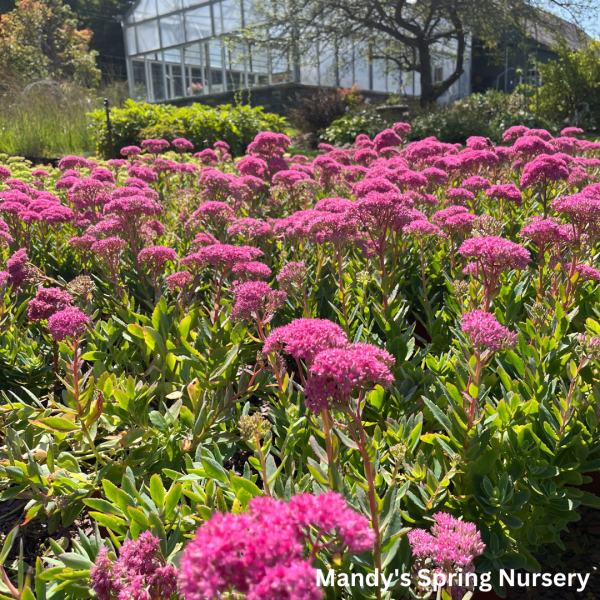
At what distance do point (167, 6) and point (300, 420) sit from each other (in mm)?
30495

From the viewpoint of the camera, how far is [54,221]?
3.51 m

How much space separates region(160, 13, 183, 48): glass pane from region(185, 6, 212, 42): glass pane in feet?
1.96

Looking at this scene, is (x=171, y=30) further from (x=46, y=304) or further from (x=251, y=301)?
(x=251, y=301)

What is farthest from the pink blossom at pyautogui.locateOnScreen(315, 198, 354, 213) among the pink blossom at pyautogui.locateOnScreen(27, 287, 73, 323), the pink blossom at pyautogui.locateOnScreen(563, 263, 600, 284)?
the pink blossom at pyautogui.locateOnScreen(27, 287, 73, 323)

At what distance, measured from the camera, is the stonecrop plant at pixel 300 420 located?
1.19 meters

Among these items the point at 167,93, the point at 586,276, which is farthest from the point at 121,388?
the point at 167,93

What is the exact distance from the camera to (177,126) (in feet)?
37.3

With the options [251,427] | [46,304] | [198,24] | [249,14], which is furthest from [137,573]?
[198,24]

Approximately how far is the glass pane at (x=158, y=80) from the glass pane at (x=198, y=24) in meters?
3.37

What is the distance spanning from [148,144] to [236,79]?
21281 mm

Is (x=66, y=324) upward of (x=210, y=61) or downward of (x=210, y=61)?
downward

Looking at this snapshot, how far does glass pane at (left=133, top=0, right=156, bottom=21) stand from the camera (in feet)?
89.8

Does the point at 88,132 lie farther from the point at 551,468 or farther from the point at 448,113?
the point at 551,468

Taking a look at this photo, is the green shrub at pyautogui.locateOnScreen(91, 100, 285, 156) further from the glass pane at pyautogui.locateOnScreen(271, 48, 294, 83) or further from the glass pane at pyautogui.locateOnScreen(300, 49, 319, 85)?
the glass pane at pyautogui.locateOnScreen(271, 48, 294, 83)
